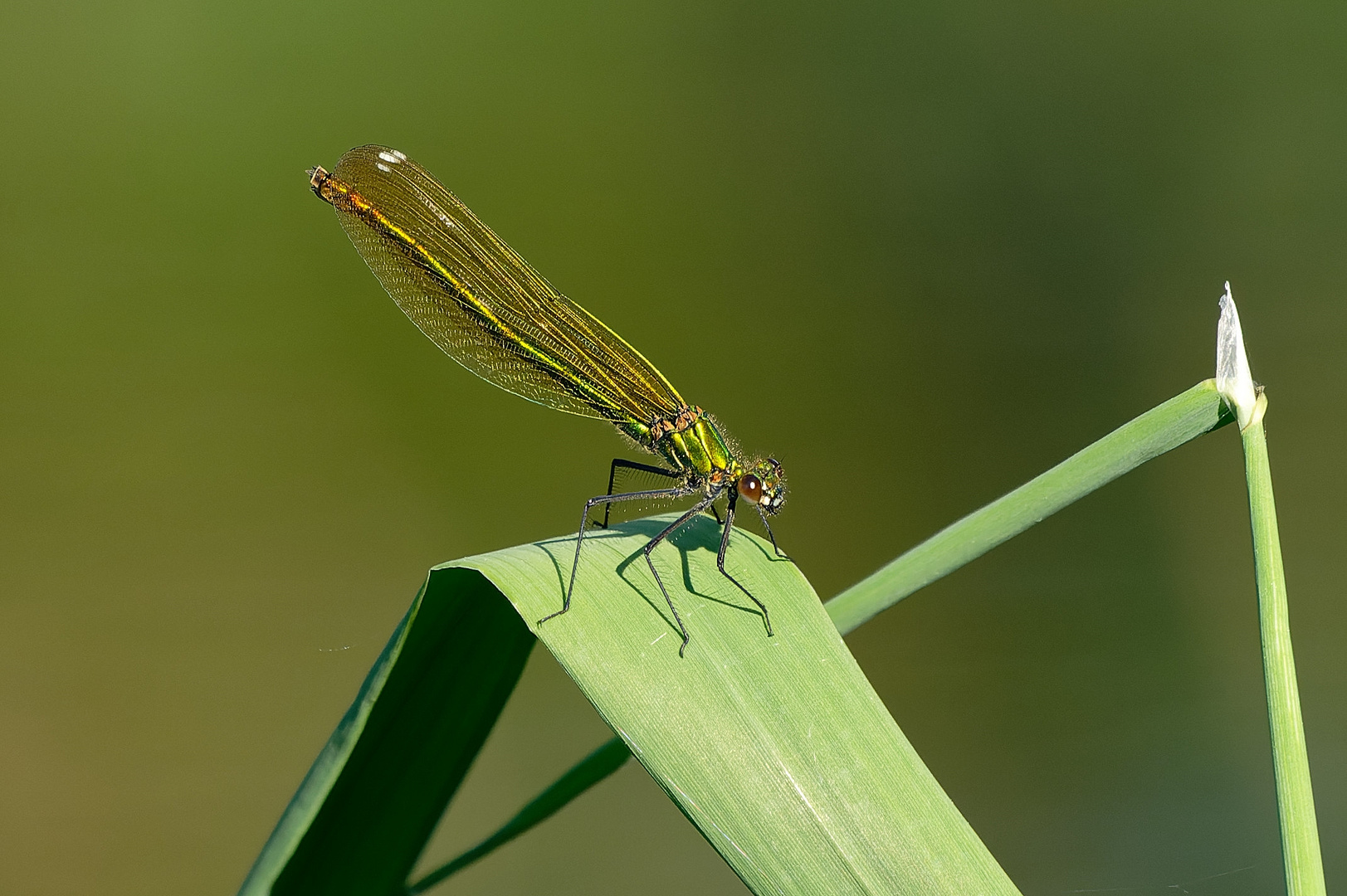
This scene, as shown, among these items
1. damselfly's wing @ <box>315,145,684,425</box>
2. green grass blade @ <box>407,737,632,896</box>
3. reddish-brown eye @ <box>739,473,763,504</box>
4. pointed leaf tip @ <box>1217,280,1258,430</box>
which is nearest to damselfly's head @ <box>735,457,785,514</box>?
reddish-brown eye @ <box>739,473,763,504</box>

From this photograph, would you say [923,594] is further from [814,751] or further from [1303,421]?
[814,751]

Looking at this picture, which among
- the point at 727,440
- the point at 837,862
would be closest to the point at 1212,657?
the point at 727,440

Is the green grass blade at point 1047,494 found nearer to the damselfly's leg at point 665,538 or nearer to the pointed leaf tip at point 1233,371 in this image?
the pointed leaf tip at point 1233,371

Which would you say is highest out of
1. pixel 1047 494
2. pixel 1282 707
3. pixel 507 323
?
pixel 507 323

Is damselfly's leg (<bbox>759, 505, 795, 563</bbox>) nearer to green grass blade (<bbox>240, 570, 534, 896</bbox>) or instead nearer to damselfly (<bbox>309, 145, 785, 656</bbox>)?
damselfly (<bbox>309, 145, 785, 656</bbox>)

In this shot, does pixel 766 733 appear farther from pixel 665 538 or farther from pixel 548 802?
pixel 665 538

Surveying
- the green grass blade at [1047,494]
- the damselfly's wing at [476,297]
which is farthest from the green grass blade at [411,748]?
the damselfly's wing at [476,297]

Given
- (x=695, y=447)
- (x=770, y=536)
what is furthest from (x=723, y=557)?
(x=695, y=447)

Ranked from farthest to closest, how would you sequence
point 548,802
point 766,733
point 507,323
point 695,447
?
point 507,323, point 695,447, point 548,802, point 766,733
